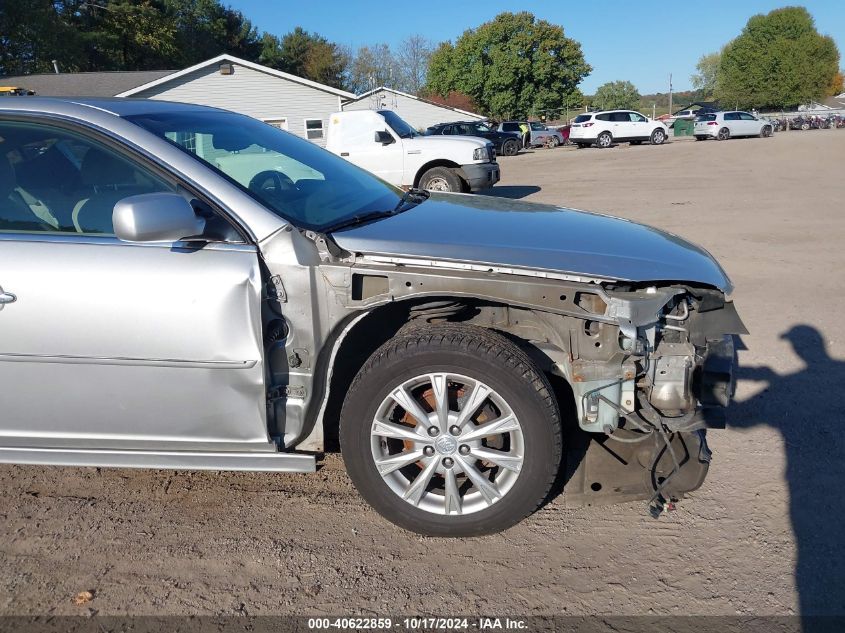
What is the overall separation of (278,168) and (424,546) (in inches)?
82.1

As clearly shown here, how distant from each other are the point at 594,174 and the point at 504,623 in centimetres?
1954

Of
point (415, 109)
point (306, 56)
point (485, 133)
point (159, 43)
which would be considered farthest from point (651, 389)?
point (306, 56)

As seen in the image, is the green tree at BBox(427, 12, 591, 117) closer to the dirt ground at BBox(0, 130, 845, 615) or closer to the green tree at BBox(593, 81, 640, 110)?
the green tree at BBox(593, 81, 640, 110)

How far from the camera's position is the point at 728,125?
3881cm

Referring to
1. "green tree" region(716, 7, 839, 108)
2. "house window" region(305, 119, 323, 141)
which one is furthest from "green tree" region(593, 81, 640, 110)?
"house window" region(305, 119, 323, 141)

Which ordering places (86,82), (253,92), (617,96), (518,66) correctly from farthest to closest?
1. (617,96)
2. (518,66)
3. (253,92)
4. (86,82)

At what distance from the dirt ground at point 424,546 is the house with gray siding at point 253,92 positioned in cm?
2664

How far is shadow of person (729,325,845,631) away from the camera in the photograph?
2.60 meters

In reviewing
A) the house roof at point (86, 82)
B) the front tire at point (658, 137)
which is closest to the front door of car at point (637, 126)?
the front tire at point (658, 137)

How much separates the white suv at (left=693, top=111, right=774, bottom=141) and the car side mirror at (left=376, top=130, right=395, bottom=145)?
31.4 meters

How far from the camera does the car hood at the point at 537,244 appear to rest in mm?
2807

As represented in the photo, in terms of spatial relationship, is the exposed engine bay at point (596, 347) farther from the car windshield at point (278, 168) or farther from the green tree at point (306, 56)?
the green tree at point (306, 56)

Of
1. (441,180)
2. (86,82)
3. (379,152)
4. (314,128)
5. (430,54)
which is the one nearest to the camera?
(441,180)

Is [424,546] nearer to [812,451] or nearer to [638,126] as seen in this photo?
[812,451]
